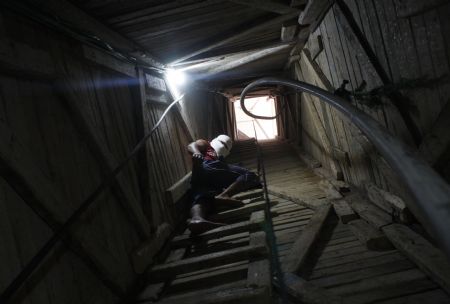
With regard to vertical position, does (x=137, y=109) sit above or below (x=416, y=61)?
above

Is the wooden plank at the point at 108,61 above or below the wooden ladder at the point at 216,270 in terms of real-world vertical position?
above

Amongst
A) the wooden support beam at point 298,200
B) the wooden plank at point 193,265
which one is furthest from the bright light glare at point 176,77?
the wooden plank at point 193,265

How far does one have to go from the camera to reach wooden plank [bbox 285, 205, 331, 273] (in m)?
3.20

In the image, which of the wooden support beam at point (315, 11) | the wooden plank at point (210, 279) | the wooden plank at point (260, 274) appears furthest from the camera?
the wooden support beam at point (315, 11)

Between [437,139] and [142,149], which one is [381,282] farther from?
[142,149]

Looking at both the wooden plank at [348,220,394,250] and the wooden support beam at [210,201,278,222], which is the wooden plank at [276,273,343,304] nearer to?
the wooden plank at [348,220,394,250]

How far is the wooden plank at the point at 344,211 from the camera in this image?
407 cm

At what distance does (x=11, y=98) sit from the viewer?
7.61 ft

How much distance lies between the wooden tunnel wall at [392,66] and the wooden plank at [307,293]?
1.31 meters

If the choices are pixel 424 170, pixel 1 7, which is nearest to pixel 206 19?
pixel 1 7

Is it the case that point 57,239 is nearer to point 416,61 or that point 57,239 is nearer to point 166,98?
point 416,61

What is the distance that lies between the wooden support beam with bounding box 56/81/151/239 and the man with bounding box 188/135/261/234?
1.36m

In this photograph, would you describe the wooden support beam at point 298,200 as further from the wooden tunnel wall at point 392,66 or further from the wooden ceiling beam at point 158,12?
the wooden ceiling beam at point 158,12

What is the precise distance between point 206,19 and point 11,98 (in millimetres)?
2433
